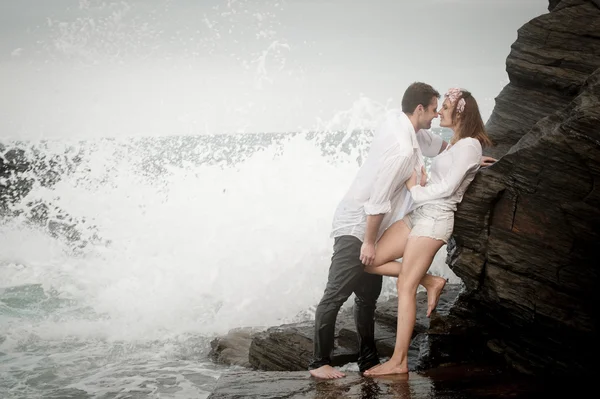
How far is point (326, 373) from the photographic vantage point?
185 inches

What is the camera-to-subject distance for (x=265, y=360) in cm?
651

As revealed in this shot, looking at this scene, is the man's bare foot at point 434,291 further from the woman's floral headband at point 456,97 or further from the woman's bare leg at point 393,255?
the woman's floral headband at point 456,97

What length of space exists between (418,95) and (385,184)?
79 centimetres

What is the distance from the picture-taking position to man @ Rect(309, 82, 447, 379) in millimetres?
4637

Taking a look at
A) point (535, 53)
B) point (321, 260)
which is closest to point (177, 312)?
point (321, 260)

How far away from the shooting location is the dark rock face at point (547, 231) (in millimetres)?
4387

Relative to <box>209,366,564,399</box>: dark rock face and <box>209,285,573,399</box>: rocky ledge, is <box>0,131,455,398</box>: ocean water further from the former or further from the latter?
<box>209,366,564,399</box>: dark rock face

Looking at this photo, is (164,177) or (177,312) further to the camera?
(164,177)

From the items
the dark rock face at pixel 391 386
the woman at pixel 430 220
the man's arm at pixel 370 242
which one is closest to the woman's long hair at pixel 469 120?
the woman at pixel 430 220

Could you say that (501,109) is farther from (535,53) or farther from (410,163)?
(410,163)

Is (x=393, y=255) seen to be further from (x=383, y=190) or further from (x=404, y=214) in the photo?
(x=383, y=190)

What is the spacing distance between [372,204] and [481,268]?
1.21m

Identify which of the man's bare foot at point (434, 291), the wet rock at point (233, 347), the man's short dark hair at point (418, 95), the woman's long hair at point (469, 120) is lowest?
A: the wet rock at point (233, 347)

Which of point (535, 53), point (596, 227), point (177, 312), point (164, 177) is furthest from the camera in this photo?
point (164, 177)
